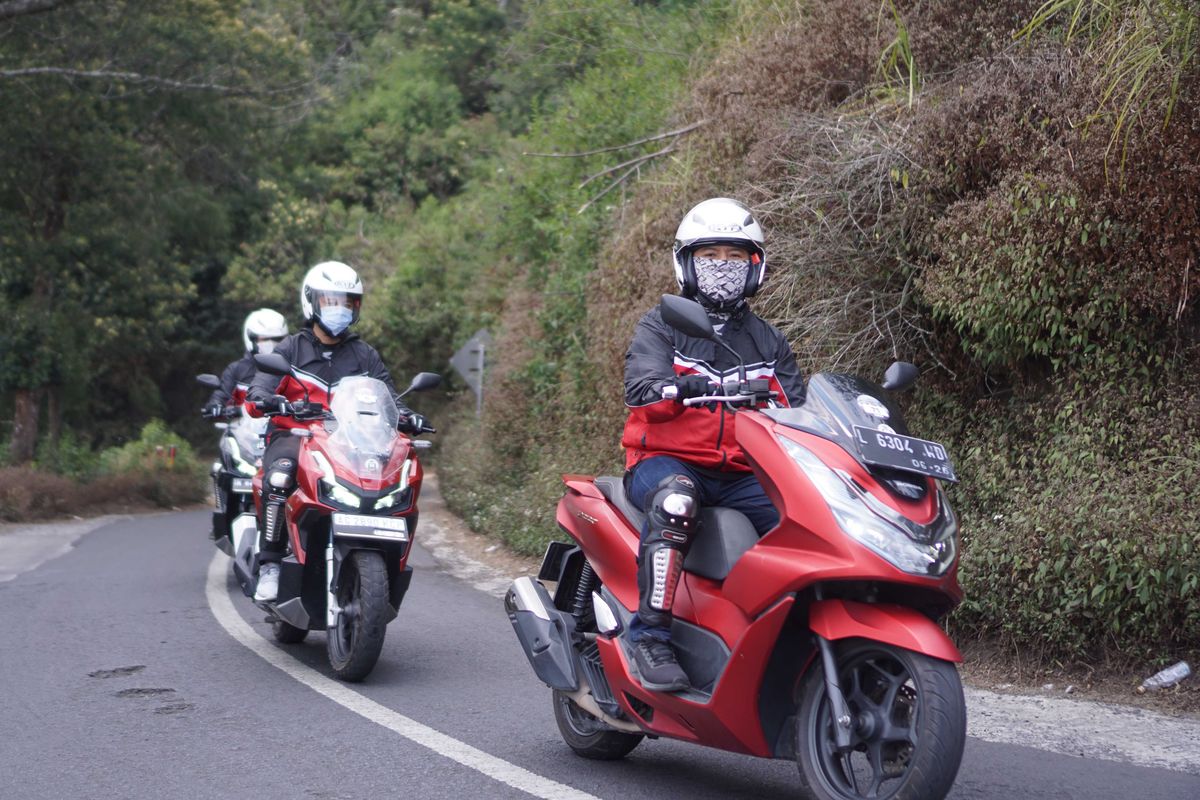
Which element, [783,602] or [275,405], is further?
[275,405]

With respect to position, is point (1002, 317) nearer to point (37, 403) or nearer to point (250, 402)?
point (250, 402)

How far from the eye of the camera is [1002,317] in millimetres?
8070

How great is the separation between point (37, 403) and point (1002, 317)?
25.9 m

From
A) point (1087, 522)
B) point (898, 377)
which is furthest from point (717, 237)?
point (1087, 522)

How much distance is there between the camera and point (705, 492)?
5172 millimetres

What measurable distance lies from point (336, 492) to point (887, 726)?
13.0ft

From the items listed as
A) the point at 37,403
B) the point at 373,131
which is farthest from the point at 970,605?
the point at 373,131

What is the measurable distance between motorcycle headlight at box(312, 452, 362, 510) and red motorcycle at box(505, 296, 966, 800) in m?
2.45

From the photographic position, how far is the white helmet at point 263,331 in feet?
41.3

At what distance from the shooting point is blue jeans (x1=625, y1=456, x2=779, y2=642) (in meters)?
5.01

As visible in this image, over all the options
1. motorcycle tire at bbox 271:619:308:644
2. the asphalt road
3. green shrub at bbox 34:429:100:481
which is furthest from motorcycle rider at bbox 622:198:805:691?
green shrub at bbox 34:429:100:481

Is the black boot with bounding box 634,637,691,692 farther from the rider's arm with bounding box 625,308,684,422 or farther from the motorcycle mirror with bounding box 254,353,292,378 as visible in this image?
the motorcycle mirror with bounding box 254,353,292,378

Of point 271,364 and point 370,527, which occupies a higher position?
point 271,364

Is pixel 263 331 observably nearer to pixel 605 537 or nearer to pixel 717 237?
pixel 605 537
